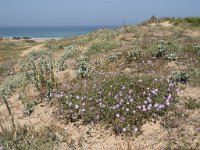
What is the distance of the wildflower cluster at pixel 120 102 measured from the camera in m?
6.41

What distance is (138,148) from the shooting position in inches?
230

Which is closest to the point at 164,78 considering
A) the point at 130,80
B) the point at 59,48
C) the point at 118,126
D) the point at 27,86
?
the point at 130,80

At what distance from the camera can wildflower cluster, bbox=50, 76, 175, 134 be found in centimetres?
641

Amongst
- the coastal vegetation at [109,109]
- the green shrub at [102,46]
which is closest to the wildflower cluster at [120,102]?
the coastal vegetation at [109,109]

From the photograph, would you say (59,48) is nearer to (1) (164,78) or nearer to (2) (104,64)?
(2) (104,64)

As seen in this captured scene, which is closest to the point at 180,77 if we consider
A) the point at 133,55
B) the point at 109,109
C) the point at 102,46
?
the point at 109,109

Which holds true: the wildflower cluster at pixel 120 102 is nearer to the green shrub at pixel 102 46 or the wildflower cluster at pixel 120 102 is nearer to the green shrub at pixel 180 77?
the green shrub at pixel 180 77

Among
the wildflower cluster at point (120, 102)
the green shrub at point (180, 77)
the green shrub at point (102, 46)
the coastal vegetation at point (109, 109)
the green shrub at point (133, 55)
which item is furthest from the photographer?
the green shrub at point (102, 46)

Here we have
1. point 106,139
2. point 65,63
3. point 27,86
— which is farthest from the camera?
point 65,63

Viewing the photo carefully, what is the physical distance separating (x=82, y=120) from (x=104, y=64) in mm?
3803

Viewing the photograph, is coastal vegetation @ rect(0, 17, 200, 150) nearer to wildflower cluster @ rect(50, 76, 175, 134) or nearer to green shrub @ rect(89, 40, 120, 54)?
wildflower cluster @ rect(50, 76, 175, 134)

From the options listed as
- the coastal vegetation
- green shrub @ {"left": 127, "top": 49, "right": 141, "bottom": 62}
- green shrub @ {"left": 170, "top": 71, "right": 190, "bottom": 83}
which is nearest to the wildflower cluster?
the coastal vegetation

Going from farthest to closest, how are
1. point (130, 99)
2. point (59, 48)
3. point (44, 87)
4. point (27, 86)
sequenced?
point (59, 48), point (27, 86), point (44, 87), point (130, 99)

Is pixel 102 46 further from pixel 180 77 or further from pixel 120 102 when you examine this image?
pixel 120 102
